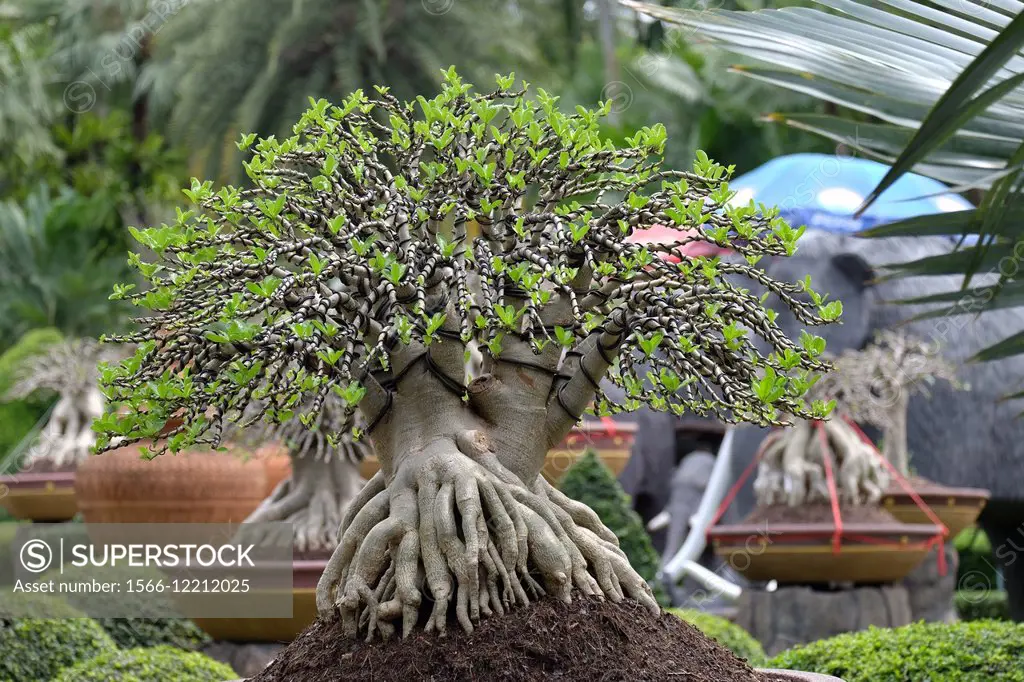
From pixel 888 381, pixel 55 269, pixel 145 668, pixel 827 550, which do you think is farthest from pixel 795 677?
pixel 55 269

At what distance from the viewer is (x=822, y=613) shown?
7020 mm

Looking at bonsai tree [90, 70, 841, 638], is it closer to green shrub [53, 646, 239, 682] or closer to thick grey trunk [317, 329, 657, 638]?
thick grey trunk [317, 329, 657, 638]

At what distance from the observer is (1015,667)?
14.4 feet

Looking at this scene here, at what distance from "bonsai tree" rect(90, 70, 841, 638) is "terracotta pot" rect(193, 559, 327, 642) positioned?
2039mm

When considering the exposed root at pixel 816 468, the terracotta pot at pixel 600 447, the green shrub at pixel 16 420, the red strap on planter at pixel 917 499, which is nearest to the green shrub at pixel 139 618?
the terracotta pot at pixel 600 447

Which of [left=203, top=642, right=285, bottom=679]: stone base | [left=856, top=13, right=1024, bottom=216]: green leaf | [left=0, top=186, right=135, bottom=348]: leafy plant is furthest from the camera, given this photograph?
[left=0, top=186, right=135, bottom=348]: leafy plant

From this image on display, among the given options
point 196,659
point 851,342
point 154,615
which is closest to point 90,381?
point 154,615

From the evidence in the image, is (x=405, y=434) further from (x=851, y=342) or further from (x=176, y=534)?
(x=851, y=342)

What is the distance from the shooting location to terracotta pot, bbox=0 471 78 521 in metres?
8.96

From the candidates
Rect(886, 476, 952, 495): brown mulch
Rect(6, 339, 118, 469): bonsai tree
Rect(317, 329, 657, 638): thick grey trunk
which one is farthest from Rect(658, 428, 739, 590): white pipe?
Rect(317, 329, 657, 638): thick grey trunk

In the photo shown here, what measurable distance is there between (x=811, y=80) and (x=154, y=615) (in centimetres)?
480

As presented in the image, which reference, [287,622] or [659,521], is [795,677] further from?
[659,521]

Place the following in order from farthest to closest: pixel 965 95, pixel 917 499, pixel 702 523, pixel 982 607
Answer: pixel 982 607 < pixel 702 523 < pixel 917 499 < pixel 965 95

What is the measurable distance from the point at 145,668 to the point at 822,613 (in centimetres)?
406
